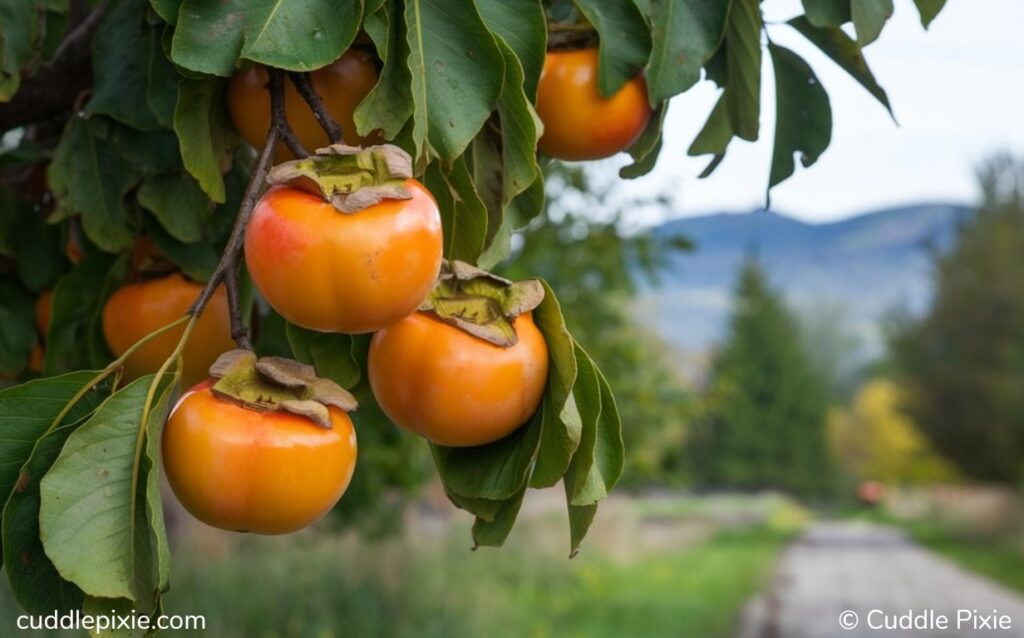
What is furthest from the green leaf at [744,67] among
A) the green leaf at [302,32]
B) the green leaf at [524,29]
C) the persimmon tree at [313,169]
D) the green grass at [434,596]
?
the green grass at [434,596]

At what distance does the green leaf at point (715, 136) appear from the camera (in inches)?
57.0

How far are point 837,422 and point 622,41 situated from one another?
41.6 m

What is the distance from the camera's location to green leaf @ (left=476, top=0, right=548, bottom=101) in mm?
1134

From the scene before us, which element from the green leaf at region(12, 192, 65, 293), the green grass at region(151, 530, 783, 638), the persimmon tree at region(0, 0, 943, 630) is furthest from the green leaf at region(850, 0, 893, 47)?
the green grass at region(151, 530, 783, 638)

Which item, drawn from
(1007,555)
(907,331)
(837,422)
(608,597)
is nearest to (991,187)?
(907,331)

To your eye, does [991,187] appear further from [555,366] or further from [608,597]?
[555,366]

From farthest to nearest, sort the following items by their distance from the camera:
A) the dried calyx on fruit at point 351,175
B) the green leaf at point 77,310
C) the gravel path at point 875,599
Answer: the gravel path at point 875,599
the green leaf at point 77,310
the dried calyx on fruit at point 351,175

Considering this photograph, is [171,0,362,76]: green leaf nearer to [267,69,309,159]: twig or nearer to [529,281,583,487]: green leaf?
[267,69,309,159]: twig

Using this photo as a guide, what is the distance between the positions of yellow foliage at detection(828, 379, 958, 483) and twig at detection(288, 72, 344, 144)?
96.0 ft

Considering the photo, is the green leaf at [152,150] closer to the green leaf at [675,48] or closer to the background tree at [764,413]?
the green leaf at [675,48]

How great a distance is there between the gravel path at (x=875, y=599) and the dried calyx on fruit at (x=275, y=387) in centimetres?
985

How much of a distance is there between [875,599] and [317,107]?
13.4m

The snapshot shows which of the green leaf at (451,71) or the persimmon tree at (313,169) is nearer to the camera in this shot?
the persimmon tree at (313,169)

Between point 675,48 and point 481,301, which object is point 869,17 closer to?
point 675,48
